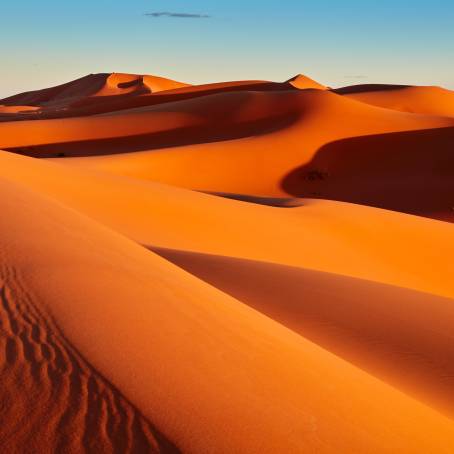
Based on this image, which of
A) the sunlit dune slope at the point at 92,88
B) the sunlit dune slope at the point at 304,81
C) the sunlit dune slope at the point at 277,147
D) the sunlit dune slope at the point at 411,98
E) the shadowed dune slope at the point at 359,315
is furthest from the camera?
the sunlit dune slope at the point at 92,88

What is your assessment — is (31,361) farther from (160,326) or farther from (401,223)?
(401,223)

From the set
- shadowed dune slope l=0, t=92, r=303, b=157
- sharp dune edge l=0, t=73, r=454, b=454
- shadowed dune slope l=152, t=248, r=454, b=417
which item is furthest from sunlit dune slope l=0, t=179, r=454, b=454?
shadowed dune slope l=0, t=92, r=303, b=157

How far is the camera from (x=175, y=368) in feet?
9.74

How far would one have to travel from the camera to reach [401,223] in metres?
13.7

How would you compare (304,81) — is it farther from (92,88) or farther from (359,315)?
(359,315)

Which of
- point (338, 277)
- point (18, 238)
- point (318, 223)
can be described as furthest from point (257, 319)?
point (318, 223)

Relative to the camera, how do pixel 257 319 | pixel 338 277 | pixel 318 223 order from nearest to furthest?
pixel 257 319 < pixel 338 277 < pixel 318 223

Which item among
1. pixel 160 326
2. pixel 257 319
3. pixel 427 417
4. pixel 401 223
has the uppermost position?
pixel 160 326

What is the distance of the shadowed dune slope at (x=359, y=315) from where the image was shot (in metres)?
5.24

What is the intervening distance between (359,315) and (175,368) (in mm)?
3780

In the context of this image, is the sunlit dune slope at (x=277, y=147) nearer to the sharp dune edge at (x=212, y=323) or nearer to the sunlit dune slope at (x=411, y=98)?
the sharp dune edge at (x=212, y=323)

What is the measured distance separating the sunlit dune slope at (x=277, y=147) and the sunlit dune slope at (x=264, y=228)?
27.7ft

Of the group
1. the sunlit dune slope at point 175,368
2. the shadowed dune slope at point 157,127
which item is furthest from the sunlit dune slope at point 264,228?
the shadowed dune slope at point 157,127

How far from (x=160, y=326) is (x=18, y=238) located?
176cm
